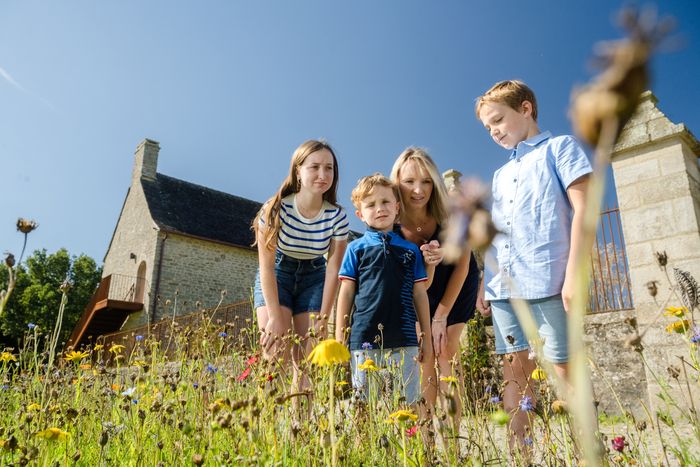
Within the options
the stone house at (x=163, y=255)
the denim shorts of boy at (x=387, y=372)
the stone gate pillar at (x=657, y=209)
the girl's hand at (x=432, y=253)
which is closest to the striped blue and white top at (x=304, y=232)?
the girl's hand at (x=432, y=253)

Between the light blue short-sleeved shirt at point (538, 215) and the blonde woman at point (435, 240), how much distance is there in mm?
506

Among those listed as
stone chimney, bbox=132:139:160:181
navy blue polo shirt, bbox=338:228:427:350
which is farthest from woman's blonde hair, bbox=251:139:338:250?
stone chimney, bbox=132:139:160:181

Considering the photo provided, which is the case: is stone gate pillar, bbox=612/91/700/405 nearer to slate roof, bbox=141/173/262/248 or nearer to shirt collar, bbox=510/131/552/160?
shirt collar, bbox=510/131/552/160

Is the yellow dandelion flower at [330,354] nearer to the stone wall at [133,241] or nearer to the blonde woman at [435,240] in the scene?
the blonde woman at [435,240]

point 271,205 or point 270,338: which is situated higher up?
point 271,205

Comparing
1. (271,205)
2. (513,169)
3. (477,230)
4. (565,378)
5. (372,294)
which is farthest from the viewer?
(271,205)

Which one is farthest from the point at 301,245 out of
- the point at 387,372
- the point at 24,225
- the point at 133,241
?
the point at 133,241

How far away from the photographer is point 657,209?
4.90 m

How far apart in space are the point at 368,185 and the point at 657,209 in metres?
3.29

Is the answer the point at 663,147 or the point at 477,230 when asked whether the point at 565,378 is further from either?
the point at 663,147

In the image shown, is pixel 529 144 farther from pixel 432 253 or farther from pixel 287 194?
pixel 287 194

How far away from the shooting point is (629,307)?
585 centimetres

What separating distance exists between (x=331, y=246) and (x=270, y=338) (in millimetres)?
1076

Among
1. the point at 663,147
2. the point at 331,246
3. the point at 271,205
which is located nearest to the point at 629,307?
the point at 663,147
